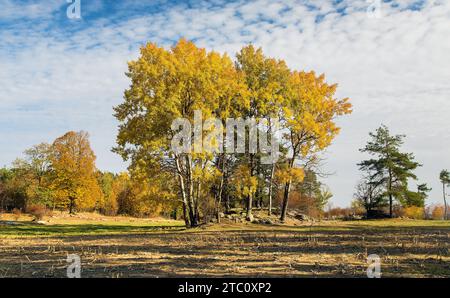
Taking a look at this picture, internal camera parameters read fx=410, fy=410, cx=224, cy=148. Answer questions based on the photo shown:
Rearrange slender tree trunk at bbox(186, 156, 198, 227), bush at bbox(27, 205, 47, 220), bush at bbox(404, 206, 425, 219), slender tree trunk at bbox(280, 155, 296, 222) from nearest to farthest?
slender tree trunk at bbox(186, 156, 198, 227) < slender tree trunk at bbox(280, 155, 296, 222) < bush at bbox(27, 205, 47, 220) < bush at bbox(404, 206, 425, 219)

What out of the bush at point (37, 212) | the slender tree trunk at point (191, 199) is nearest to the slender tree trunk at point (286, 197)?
the slender tree trunk at point (191, 199)

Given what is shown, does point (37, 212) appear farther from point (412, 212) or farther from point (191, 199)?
point (412, 212)

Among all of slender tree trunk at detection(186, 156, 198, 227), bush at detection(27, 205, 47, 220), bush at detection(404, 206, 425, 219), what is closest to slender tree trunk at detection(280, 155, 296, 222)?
slender tree trunk at detection(186, 156, 198, 227)

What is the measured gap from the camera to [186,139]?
26.4m

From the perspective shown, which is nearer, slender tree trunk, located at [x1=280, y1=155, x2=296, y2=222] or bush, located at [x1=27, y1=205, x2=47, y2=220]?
slender tree trunk, located at [x1=280, y1=155, x2=296, y2=222]

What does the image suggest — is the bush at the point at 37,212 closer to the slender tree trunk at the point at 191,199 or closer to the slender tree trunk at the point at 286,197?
the slender tree trunk at the point at 191,199

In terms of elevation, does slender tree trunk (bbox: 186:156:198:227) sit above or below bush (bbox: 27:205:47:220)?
above

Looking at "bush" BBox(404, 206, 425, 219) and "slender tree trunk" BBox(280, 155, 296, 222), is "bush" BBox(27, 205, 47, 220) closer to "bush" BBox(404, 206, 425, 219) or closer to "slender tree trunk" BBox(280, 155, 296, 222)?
"slender tree trunk" BBox(280, 155, 296, 222)

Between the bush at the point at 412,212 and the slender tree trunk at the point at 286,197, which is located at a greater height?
the slender tree trunk at the point at 286,197

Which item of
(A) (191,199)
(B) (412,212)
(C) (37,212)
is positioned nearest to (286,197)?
(A) (191,199)

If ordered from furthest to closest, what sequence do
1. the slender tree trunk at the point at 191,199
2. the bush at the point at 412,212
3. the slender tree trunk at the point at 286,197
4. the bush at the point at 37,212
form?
the bush at the point at 412,212 → the bush at the point at 37,212 → the slender tree trunk at the point at 286,197 → the slender tree trunk at the point at 191,199

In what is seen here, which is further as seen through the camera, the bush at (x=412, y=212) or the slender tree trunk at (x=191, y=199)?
the bush at (x=412, y=212)
